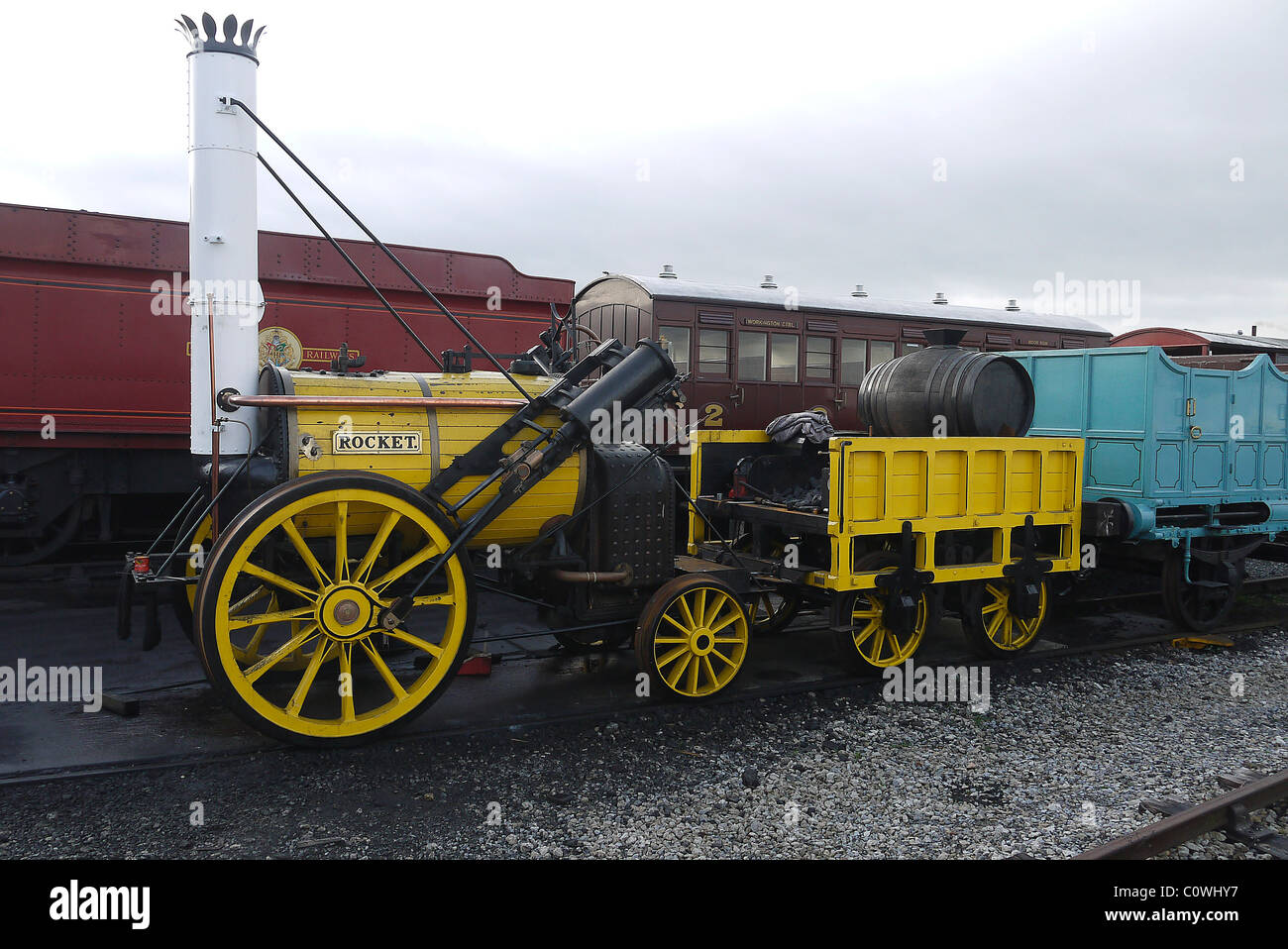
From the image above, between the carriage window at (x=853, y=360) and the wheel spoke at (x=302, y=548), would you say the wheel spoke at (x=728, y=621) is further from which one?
the carriage window at (x=853, y=360)

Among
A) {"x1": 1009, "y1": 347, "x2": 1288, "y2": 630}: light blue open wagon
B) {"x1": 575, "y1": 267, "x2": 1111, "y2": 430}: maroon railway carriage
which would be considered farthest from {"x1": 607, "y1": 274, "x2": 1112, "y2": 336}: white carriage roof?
{"x1": 1009, "y1": 347, "x2": 1288, "y2": 630}: light blue open wagon

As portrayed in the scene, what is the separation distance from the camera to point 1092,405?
794 centimetres

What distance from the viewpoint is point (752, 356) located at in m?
11.7

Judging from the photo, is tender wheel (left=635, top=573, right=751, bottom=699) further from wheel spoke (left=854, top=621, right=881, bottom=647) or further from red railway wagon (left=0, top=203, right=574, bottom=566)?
red railway wagon (left=0, top=203, right=574, bottom=566)

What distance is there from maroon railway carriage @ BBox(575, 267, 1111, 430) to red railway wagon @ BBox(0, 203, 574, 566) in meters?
2.70

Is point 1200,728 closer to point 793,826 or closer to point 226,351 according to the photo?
point 793,826

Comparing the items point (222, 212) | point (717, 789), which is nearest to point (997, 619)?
point (717, 789)

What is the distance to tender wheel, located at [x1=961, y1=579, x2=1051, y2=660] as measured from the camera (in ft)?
22.6

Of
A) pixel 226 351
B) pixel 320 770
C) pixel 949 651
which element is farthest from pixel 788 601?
pixel 226 351

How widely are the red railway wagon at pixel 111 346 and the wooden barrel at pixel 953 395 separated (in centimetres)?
572

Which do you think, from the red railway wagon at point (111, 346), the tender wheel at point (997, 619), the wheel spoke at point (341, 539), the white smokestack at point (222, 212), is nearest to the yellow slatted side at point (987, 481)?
the tender wheel at point (997, 619)

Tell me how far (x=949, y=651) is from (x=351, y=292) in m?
8.18

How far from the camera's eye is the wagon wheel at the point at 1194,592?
8094 millimetres

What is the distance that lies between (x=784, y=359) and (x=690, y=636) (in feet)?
22.5
